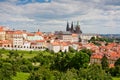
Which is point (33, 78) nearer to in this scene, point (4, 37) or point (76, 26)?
point (4, 37)

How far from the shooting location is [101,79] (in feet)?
84.0

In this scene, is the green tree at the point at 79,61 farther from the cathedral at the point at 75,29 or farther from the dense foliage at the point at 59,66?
the cathedral at the point at 75,29

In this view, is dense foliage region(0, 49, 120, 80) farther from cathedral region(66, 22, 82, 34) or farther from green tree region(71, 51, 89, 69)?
cathedral region(66, 22, 82, 34)

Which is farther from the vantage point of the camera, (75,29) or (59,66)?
(75,29)

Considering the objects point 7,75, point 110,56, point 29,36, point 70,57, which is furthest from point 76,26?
point 7,75

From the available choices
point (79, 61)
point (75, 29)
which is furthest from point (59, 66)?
point (75, 29)

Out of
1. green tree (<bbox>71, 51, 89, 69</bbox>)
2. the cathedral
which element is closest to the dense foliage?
green tree (<bbox>71, 51, 89, 69</bbox>)

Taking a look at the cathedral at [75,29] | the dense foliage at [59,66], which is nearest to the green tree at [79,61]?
the dense foliage at [59,66]

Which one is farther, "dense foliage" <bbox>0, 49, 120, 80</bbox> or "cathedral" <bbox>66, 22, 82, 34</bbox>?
"cathedral" <bbox>66, 22, 82, 34</bbox>

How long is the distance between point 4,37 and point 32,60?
27.6m

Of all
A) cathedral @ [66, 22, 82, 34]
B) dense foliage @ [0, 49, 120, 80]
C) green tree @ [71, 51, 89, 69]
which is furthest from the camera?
cathedral @ [66, 22, 82, 34]

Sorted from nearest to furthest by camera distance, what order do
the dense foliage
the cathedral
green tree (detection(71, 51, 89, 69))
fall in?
the dense foliage → green tree (detection(71, 51, 89, 69)) → the cathedral

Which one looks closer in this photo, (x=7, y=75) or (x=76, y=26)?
(x=7, y=75)

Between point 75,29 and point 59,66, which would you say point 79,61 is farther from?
point 75,29
